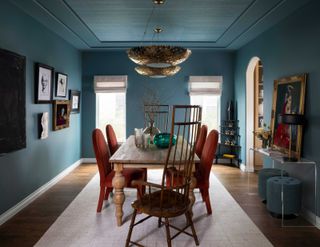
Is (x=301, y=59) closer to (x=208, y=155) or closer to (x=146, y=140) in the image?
(x=208, y=155)

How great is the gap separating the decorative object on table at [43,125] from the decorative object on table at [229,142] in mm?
3729

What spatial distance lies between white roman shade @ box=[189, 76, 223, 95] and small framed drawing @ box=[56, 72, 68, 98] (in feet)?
8.93

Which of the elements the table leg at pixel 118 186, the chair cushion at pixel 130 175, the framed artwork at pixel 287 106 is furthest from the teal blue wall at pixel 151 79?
the table leg at pixel 118 186

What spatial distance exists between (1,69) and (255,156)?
4764 millimetres

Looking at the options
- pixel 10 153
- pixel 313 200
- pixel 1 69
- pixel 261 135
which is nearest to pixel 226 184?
pixel 261 135

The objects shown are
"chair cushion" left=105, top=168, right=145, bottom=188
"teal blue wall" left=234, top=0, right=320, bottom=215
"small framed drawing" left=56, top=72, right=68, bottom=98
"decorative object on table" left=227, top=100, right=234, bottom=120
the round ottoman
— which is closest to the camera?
"teal blue wall" left=234, top=0, right=320, bottom=215

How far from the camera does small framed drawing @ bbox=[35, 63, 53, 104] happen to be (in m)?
4.15

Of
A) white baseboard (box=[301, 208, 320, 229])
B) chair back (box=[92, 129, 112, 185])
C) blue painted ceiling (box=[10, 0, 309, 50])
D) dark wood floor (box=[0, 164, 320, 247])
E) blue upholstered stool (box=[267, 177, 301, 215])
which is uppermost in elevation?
blue painted ceiling (box=[10, 0, 309, 50])

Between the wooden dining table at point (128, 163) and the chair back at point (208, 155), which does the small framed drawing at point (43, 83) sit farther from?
the chair back at point (208, 155)

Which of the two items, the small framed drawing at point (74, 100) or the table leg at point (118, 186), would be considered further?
the small framed drawing at point (74, 100)

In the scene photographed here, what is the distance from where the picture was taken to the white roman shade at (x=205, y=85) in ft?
21.3

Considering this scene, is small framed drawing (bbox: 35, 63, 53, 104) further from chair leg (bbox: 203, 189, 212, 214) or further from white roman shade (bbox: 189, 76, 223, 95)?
white roman shade (bbox: 189, 76, 223, 95)

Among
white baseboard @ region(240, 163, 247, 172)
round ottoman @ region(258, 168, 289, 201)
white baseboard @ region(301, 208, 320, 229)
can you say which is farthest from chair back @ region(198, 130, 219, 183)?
white baseboard @ region(240, 163, 247, 172)

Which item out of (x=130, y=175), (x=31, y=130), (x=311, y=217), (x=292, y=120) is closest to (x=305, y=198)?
(x=311, y=217)
